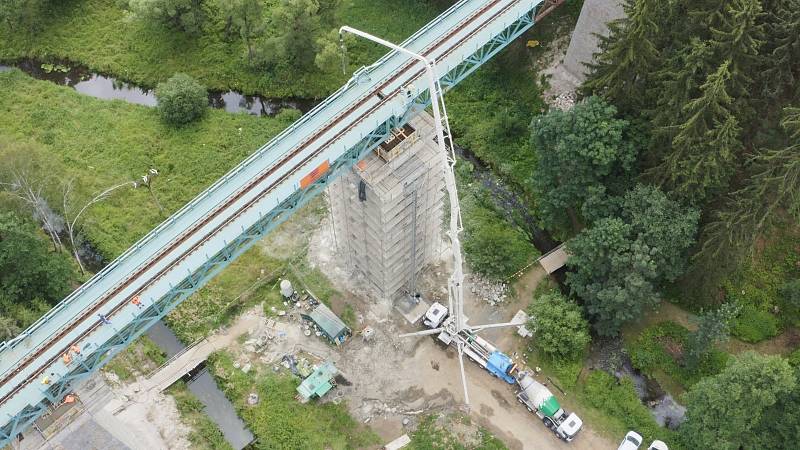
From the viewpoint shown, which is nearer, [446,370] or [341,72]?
[446,370]

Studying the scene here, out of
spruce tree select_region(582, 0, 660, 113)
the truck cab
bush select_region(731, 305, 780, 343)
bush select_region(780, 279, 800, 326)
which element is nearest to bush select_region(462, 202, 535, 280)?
the truck cab

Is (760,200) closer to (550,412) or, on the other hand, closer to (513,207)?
(550,412)

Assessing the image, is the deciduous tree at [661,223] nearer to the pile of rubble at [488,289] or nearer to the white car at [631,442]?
the pile of rubble at [488,289]

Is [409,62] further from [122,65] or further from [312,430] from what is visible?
[122,65]

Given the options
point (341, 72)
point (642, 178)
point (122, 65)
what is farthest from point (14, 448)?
point (642, 178)

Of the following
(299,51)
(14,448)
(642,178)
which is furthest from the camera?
(299,51)

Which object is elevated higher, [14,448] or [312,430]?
[14,448]

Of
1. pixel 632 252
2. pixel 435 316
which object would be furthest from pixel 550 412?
pixel 632 252

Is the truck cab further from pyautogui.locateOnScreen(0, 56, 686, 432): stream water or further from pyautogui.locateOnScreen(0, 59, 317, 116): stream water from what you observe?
pyautogui.locateOnScreen(0, 59, 317, 116): stream water
